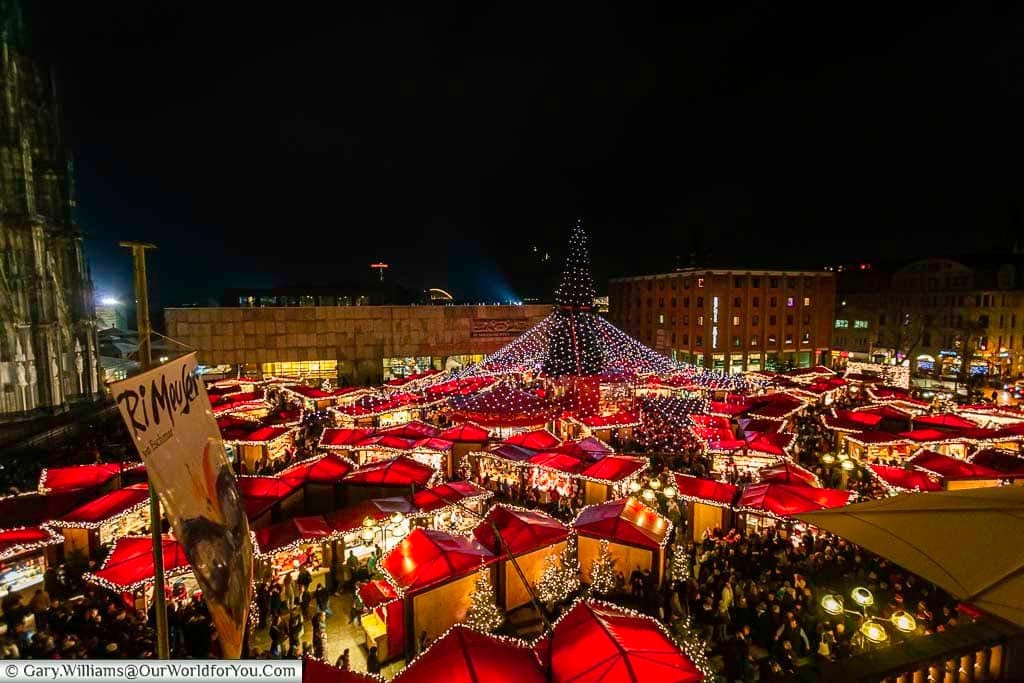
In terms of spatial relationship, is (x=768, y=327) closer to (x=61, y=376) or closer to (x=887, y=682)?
(x=887, y=682)

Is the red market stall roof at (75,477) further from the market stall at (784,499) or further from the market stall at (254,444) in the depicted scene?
the market stall at (784,499)

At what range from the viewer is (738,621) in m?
8.86

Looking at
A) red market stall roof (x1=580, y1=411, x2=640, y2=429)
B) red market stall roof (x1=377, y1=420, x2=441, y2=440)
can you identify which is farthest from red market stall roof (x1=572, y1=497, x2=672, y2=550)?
red market stall roof (x1=580, y1=411, x2=640, y2=429)

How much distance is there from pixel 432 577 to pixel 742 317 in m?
43.5

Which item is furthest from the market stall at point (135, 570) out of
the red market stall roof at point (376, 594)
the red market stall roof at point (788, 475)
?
the red market stall roof at point (788, 475)

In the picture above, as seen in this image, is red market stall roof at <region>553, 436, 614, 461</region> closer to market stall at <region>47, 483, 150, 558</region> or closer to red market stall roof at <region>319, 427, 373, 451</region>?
Answer: red market stall roof at <region>319, 427, 373, 451</region>

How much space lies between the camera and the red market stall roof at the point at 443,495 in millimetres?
12047

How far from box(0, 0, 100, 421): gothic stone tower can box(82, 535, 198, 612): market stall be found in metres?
21.7

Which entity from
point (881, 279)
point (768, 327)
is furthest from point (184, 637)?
point (881, 279)

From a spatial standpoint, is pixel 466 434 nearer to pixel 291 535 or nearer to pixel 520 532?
pixel 520 532

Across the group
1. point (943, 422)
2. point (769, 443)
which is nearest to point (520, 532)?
point (769, 443)

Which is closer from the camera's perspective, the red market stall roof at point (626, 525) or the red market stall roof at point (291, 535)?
the red market stall roof at point (291, 535)

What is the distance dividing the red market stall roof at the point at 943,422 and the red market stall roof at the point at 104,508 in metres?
23.8

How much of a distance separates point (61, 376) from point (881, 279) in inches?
2575
